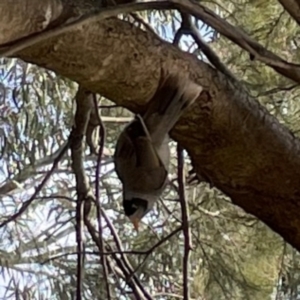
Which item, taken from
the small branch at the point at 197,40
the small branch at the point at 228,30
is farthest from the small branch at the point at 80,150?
the small branch at the point at 228,30

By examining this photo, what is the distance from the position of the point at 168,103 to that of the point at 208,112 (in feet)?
0.23

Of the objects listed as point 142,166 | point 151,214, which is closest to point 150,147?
point 142,166

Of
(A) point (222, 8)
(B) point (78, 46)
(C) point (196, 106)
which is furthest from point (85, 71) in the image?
(A) point (222, 8)

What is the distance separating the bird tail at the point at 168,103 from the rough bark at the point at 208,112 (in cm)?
1

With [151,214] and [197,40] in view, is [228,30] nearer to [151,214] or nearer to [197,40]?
[197,40]

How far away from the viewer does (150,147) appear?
68cm

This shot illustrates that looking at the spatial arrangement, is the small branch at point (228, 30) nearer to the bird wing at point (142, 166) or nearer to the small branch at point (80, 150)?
the bird wing at point (142, 166)

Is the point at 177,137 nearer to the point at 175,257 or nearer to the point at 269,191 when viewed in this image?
the point at 269,191

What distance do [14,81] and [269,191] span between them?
698mm

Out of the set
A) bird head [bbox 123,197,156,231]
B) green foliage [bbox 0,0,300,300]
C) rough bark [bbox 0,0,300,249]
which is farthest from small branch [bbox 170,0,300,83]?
green foliage [bbox 0,0,300,300]

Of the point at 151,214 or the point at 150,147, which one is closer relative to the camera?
the point at 150,147

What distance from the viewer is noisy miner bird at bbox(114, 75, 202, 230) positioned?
68 centimetres

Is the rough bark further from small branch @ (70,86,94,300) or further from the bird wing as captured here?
small branch @ (70,86,94,300)

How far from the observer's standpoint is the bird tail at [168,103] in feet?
2.25
